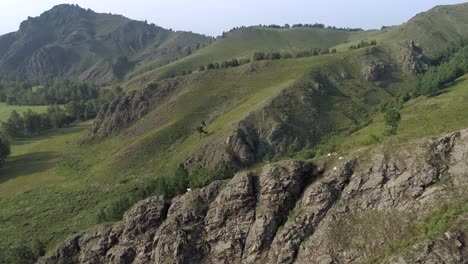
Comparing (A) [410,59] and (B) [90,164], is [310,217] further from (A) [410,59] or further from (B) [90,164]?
(A) [410,59]

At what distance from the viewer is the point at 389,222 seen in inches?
1564

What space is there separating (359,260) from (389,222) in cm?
473

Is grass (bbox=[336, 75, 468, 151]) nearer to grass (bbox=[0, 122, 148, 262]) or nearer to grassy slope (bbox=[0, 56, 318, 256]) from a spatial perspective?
grassy slope (bbox=[0, 56, 318, 256])

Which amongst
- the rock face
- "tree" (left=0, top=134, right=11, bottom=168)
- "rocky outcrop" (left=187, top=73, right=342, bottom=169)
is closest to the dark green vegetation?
"rocky outcrop" (left=187, top=73, right=342, bottom=169)

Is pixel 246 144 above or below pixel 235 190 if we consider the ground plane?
below

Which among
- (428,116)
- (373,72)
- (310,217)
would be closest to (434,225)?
(310,217)

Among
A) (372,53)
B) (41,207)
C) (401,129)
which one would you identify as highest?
(372,53)


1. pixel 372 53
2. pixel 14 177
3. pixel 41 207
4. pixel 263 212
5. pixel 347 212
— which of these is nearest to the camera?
pixel 347 212

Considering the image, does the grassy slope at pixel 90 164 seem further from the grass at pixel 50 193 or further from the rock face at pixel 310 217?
the rock face at pixel 310 217

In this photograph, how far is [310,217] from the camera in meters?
43.4

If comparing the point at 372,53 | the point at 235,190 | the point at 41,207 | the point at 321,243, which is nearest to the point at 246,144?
the point at 41,207

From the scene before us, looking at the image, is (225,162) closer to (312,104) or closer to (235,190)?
(312,104)

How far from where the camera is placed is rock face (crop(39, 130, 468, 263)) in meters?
38.8

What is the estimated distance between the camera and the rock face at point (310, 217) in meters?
38.8
